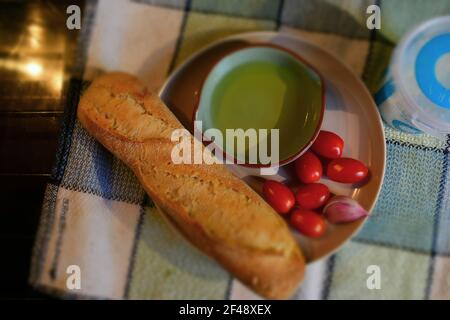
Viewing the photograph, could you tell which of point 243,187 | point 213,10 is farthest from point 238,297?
point 213,10

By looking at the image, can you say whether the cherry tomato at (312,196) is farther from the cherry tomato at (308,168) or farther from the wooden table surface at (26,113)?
the wooden table surface at (26,113)

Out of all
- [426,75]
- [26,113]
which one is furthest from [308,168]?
[26,113]

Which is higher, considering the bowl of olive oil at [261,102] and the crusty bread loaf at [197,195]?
the bowl of olive oil at [261,102]

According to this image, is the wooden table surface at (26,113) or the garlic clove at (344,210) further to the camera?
the wooden table surface at (26,113)

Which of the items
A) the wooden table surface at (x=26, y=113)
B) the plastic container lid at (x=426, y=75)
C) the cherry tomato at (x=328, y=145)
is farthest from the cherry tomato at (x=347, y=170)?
the wooden table surface at (x=26, y=113)

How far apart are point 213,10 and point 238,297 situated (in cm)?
61

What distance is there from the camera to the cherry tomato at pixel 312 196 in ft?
2.46

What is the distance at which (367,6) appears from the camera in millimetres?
861

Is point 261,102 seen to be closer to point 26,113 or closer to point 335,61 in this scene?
point 335,61

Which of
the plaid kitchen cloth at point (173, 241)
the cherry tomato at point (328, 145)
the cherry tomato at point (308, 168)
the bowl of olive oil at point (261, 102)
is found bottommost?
the plaid kitchen cloth at point (173, 241)

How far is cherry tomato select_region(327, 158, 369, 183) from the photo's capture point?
75cm

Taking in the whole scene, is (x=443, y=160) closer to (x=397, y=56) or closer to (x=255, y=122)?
(x=397, y=56)

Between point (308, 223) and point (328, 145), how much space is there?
0.51 feet

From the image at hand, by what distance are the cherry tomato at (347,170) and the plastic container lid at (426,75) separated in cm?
13
